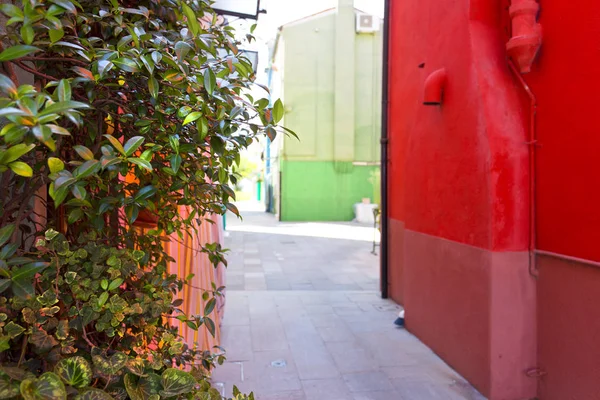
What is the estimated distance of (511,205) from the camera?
3.11m

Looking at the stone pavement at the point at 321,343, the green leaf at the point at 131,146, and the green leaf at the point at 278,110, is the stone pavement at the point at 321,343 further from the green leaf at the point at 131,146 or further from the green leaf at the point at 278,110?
the green leaf at the point at 131,146

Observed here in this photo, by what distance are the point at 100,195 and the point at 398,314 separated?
452 cm

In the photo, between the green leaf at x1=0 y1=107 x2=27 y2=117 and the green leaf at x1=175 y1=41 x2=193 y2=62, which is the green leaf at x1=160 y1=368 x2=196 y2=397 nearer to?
the green leaf at x1=0 y1=107 x2=27 y2=117

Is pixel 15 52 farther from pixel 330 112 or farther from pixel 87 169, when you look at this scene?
pixel 330 112

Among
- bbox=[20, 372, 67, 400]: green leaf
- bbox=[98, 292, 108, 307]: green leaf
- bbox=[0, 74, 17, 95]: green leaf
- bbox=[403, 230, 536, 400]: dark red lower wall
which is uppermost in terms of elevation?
bbox=[0, 74, 17, 95]: green leaf

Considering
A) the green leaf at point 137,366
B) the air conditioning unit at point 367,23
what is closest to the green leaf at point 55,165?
the green leaf at point 137,366

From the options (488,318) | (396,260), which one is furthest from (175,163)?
(396,260)

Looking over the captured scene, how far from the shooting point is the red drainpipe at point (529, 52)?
295 cm

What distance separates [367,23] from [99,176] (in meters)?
18.9

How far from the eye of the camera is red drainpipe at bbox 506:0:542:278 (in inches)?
116

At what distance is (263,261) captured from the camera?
29.5 feet

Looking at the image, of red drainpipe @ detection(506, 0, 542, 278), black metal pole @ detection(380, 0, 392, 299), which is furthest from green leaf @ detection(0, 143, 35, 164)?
black metal pole @ detection(380, 0, 392, 299)

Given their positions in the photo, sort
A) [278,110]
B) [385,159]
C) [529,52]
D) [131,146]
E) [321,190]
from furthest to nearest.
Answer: [321,190], [385,159], [529,52], [278,110], [131,146]

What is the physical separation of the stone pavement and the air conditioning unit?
44.1 feet
